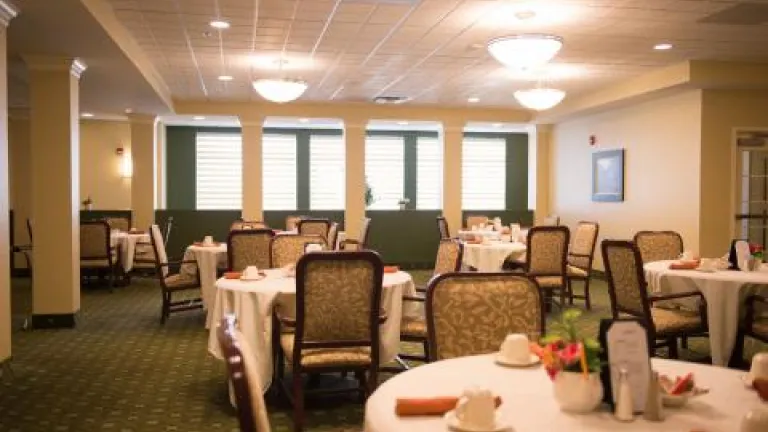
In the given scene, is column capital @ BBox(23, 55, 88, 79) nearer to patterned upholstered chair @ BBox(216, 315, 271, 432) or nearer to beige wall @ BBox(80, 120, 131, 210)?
patterned upholstered chair @ BBox(216, 315, 271, 432)

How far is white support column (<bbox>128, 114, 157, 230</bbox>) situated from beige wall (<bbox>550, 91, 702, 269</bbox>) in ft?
24.6

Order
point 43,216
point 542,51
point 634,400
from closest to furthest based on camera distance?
point 634,400
point 542,51
point 43,216

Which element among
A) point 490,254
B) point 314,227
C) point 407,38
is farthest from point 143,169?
point 490,254

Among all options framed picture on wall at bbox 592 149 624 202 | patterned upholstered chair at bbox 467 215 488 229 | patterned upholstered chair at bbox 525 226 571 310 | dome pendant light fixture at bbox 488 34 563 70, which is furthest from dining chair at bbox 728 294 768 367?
patterned upholstered chair at bbox 467 215 488 229

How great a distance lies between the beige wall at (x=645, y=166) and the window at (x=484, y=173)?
121 inches

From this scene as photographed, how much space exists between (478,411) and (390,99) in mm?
10686

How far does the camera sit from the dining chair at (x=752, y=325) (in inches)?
190

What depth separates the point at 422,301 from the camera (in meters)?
5.00

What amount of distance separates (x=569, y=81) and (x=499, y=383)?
8639mm

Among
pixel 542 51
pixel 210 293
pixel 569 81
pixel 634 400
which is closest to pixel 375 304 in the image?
pixel 634 400

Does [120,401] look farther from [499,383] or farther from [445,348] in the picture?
[499,383]

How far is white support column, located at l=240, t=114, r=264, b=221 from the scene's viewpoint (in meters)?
12.7

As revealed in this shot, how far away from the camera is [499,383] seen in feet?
7.16

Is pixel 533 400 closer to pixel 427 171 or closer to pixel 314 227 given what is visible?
pixel 314 227
